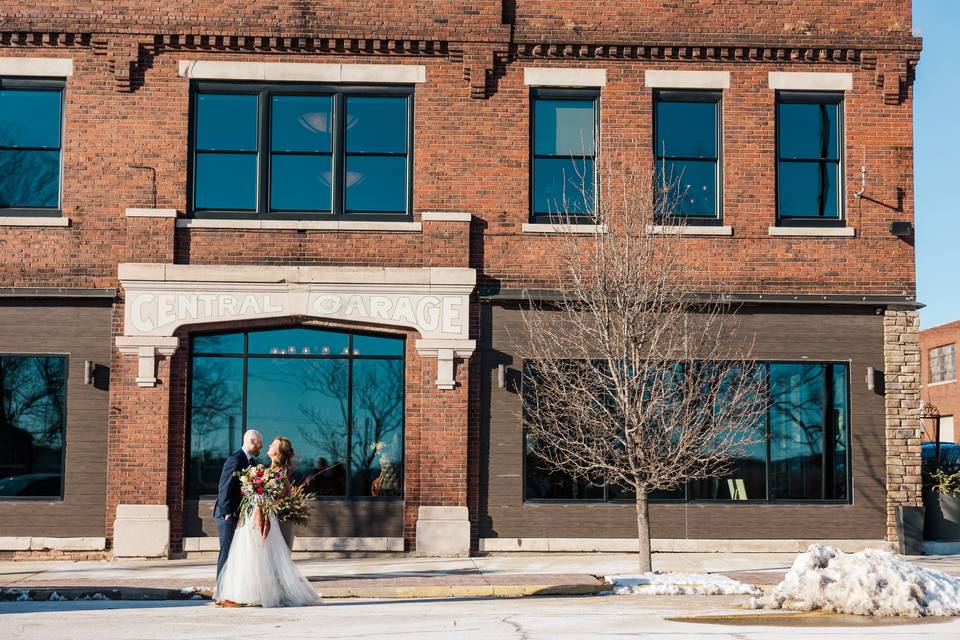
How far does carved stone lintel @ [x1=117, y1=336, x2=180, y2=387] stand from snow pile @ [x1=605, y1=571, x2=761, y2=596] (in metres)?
7.42

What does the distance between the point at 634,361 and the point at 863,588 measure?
4032mm

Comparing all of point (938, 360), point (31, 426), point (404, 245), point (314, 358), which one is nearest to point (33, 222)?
point (31, 426)

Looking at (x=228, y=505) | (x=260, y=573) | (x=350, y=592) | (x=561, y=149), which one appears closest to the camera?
(x=260, y=573)

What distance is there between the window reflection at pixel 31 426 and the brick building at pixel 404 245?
44 mm

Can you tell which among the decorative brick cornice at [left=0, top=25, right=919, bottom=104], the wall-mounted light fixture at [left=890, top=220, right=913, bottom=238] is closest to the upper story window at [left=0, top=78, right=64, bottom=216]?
the decorative brick cornice at [left=0, top=25, right=919, bottom=104]

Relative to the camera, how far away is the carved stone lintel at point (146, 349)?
17.3 meters

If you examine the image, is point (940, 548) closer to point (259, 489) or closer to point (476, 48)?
point (476, 48)

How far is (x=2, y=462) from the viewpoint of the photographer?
1738 cm

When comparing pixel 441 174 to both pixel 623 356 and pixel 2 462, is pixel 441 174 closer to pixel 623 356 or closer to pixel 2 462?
pixel 623 356

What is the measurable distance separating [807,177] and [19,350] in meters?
12.3

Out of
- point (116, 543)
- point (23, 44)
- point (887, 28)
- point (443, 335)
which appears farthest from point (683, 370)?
point (23, 44)

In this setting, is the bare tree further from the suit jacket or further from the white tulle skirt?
the suit jacket

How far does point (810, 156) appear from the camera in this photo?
18422mm

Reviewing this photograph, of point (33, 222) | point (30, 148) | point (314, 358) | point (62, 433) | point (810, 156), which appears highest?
point (810, 156)
